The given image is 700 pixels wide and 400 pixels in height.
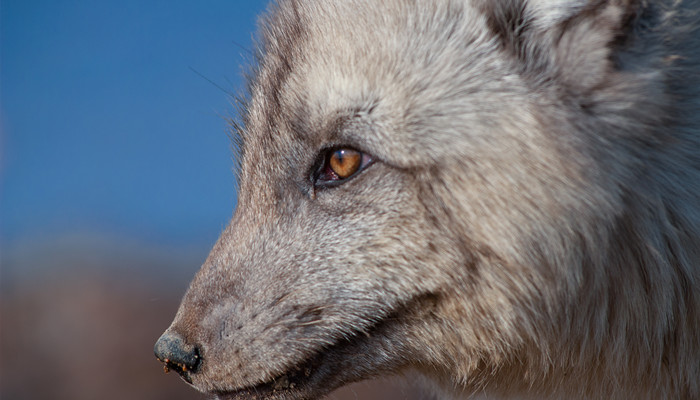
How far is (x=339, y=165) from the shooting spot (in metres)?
2.32

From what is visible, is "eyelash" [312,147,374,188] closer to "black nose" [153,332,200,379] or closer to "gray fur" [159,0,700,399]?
"gray fur" [159,0,700,399]

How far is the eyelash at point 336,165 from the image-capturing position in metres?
2.29

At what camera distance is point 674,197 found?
2172 millimetres

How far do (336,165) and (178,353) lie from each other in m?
0.82

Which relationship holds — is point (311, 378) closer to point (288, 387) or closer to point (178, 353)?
point (288, 387)

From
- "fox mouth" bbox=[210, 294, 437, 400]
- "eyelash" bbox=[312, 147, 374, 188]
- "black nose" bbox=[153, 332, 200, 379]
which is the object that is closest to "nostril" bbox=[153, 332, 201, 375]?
"black nose" bbox=[153, 332, 200, 379]

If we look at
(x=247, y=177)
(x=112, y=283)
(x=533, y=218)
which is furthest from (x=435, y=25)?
(x=112, y=283)

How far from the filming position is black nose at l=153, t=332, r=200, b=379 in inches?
92.6

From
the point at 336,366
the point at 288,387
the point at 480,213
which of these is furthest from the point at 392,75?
the point at 288,387

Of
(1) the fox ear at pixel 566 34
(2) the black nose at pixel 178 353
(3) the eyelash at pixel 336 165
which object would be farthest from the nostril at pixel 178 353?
(1) the fox ear at pixel 566 34

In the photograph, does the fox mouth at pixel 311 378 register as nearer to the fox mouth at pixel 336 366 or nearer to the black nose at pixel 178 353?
the fox mouth at pixel 336 366

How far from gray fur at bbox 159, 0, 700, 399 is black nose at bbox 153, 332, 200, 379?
0.03 metres

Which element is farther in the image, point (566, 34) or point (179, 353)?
point (179, 353)

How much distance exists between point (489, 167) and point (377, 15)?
651mm
